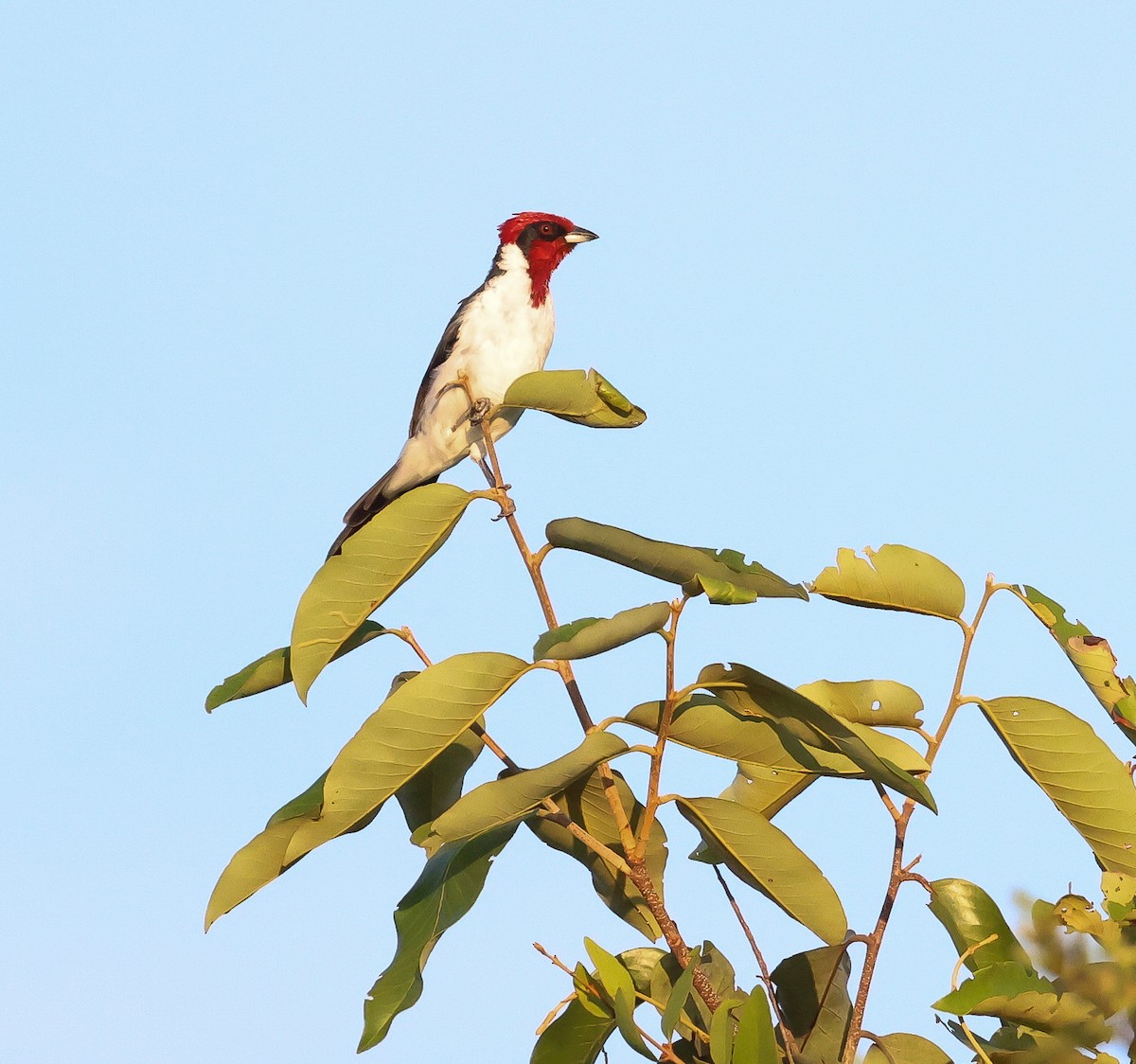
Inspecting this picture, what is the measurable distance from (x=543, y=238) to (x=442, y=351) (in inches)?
37.4

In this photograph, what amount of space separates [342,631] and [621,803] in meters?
0.81

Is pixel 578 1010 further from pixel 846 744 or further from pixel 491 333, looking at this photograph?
pixel 491 333

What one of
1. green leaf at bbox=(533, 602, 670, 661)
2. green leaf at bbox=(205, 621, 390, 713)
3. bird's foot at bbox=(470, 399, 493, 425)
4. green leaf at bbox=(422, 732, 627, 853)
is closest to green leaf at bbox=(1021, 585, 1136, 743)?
green leaf at bbox=(533, 602, 670, 661)

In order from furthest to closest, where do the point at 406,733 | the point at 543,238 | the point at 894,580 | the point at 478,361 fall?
the point at 543,238 → the point at 478,361 → the point at 894,580 → the point at 406,733

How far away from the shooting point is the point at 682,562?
9.67 feet

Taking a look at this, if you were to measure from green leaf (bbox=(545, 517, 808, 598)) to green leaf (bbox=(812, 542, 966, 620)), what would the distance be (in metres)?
0.19

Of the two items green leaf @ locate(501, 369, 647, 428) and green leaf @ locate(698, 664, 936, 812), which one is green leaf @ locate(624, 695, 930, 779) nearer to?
green leaf @ locate(698, 664, 936, 812)

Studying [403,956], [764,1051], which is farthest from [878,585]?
[403,956]

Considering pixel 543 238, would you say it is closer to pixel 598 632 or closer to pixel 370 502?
pixel 370 502

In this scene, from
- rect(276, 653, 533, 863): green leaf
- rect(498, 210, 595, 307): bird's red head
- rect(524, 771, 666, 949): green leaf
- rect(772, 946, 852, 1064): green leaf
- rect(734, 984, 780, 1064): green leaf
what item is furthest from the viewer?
rect(498, 210, 595, 307): bird's red head

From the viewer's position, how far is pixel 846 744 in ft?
9.62

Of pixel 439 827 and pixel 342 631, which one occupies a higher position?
pixel 342 631

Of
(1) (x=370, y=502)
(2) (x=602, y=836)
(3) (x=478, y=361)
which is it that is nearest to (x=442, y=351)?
(3) (x=478, y=361)

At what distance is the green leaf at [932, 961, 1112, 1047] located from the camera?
9.09 ft
